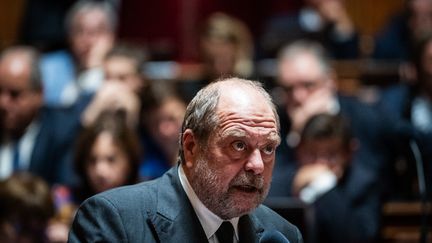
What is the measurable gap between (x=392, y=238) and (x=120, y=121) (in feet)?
4.35

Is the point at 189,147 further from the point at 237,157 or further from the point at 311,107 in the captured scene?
the point at 311,107

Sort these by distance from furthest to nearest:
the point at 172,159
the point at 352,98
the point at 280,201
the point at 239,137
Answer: the point at 352,98
the point at 172,159
the point at 280,201
the point at 239,137

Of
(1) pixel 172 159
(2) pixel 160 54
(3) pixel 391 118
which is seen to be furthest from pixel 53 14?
(3) pixel 391 118

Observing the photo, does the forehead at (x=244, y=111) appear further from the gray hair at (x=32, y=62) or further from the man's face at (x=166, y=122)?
the gray hair at (x=32, y=62)

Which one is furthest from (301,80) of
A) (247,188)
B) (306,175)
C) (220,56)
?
(247,188)

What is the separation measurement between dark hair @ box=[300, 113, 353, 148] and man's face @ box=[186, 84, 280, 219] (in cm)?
216

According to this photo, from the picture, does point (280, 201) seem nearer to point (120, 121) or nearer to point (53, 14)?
point (120, 121)

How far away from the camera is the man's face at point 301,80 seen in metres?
5.63

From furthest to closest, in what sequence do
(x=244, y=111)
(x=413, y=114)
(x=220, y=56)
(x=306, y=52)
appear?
(x=220, y=56) < (x=306, y=52) < (x=413, y=114) < (x=244, y=111)

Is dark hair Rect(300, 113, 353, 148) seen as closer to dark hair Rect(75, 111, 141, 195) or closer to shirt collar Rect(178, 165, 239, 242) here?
dark hair Rect(75, 111, 141, 195)

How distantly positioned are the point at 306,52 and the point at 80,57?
4.60ft

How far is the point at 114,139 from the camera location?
450cm

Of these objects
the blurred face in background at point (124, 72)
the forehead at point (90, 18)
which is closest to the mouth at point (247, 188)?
the blurred face in background at point (124, 72)

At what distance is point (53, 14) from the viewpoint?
23.5ft
